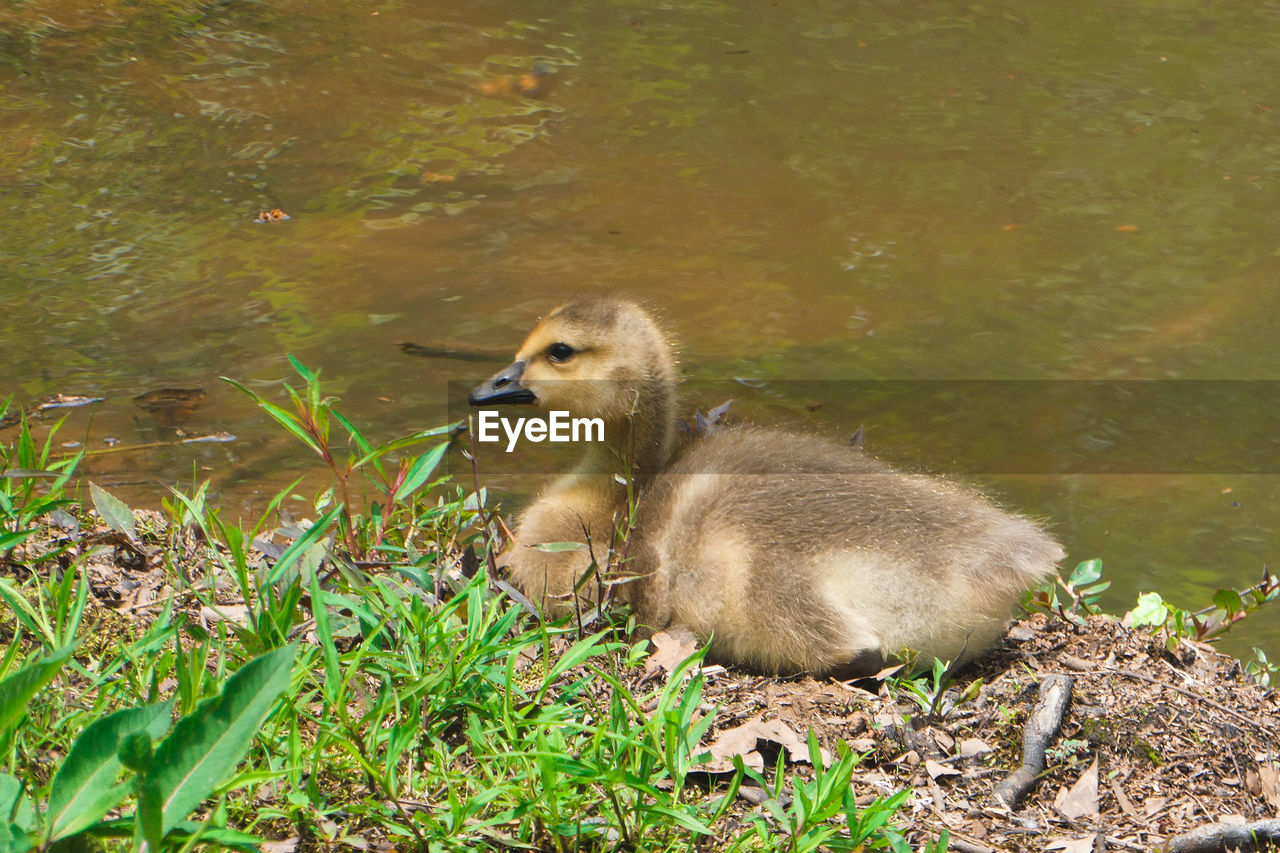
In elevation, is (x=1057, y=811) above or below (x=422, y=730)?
below

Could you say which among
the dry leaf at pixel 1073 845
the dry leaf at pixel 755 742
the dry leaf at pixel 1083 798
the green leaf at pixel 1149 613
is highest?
the dry leaf at pixel 755 742

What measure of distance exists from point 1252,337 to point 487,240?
3.82 metres

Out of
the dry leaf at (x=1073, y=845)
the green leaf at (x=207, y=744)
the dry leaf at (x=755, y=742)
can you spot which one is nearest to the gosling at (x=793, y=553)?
the dry leaf at (x=755, y=742)

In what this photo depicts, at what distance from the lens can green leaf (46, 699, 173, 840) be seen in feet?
6.08

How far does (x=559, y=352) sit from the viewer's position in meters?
3.87

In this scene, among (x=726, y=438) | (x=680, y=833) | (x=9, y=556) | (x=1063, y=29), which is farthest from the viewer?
(x=1063, y=29)

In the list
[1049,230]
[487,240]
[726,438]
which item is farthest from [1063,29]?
[726,438]

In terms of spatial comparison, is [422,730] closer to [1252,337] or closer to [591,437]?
[591,437]

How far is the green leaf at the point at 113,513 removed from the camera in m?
3.35

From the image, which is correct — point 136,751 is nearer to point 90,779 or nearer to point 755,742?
point 90,779

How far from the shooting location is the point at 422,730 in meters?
2.58

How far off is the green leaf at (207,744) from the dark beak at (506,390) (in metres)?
1.96

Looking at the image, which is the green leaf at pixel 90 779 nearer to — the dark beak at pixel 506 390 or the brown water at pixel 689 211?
the dark beak at pixel 506 390

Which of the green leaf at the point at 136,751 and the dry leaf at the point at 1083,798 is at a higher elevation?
the green leaf at the point at 136,751
